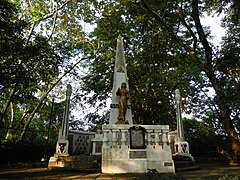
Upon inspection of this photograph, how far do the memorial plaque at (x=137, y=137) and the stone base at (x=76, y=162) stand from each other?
6.53 ft

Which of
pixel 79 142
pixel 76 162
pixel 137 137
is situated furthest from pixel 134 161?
pixel 79 142

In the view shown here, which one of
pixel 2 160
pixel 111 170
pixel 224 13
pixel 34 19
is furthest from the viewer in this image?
pixel 34 19

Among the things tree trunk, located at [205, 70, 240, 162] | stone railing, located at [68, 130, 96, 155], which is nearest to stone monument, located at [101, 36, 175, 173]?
tree trunk, located at [205, 70, 240, 162]

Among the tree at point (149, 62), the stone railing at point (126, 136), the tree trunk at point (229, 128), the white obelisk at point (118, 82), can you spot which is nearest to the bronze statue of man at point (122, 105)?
the white obelisk at point (118, 82)

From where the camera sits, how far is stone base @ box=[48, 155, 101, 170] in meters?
8.24

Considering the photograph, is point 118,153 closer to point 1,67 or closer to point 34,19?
point 1,67

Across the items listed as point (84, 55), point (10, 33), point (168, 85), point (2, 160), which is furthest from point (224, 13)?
point (2, 160)

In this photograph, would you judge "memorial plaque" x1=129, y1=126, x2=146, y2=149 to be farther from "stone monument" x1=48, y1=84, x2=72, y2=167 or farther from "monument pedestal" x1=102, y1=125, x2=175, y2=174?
"stone monument" x1=48, y1=84, x2=72, y2=167

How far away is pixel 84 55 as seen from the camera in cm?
1883

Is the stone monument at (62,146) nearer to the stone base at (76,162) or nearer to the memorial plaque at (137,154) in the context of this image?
the stone base at (76,162)

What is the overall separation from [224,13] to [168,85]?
251 inches

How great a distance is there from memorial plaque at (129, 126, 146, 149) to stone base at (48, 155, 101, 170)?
1989 millimetres

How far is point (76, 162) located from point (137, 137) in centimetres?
309

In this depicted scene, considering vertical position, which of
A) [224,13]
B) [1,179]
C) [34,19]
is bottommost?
[1,179]
